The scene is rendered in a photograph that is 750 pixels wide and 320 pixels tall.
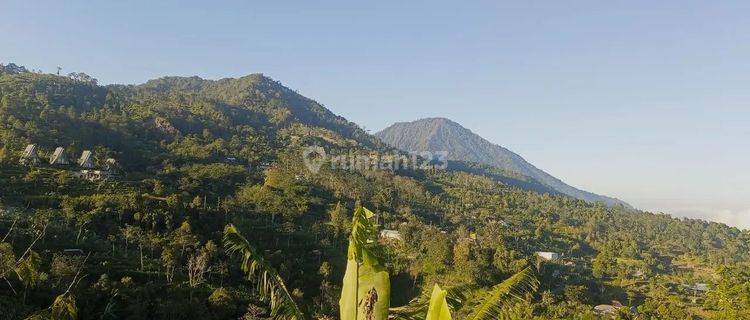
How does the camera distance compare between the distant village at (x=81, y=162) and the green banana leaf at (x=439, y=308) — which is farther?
the distant village at (x=81, y=162)

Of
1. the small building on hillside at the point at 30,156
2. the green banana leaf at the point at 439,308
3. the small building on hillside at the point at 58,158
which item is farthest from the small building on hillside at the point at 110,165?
the green banana leaf at the point at 439,308

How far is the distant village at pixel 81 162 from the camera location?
39.6 m

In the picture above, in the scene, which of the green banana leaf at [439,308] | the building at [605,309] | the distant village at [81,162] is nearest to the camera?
the green banana leaf at [439,308]

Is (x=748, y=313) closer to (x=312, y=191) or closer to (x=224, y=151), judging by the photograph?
(x=312, y=191)

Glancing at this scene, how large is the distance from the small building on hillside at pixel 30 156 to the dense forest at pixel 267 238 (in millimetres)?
239

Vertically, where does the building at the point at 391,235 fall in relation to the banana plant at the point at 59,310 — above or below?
below

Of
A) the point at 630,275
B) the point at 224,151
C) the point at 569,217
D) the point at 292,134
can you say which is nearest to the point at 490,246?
the point at 630,275

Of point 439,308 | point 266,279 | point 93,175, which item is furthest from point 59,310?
point 93,175

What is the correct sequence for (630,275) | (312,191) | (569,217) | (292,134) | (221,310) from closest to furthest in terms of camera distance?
(221,310) < (630,275) < (312,191) < (569,217) < (292,134)

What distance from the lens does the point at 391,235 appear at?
139 feet

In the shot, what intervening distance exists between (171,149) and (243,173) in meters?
12.2

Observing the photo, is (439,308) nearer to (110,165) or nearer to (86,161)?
(110,165)

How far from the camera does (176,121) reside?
73.4 m

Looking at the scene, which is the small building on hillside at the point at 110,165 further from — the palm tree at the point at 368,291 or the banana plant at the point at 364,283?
the banana plant at the point at 364,283
